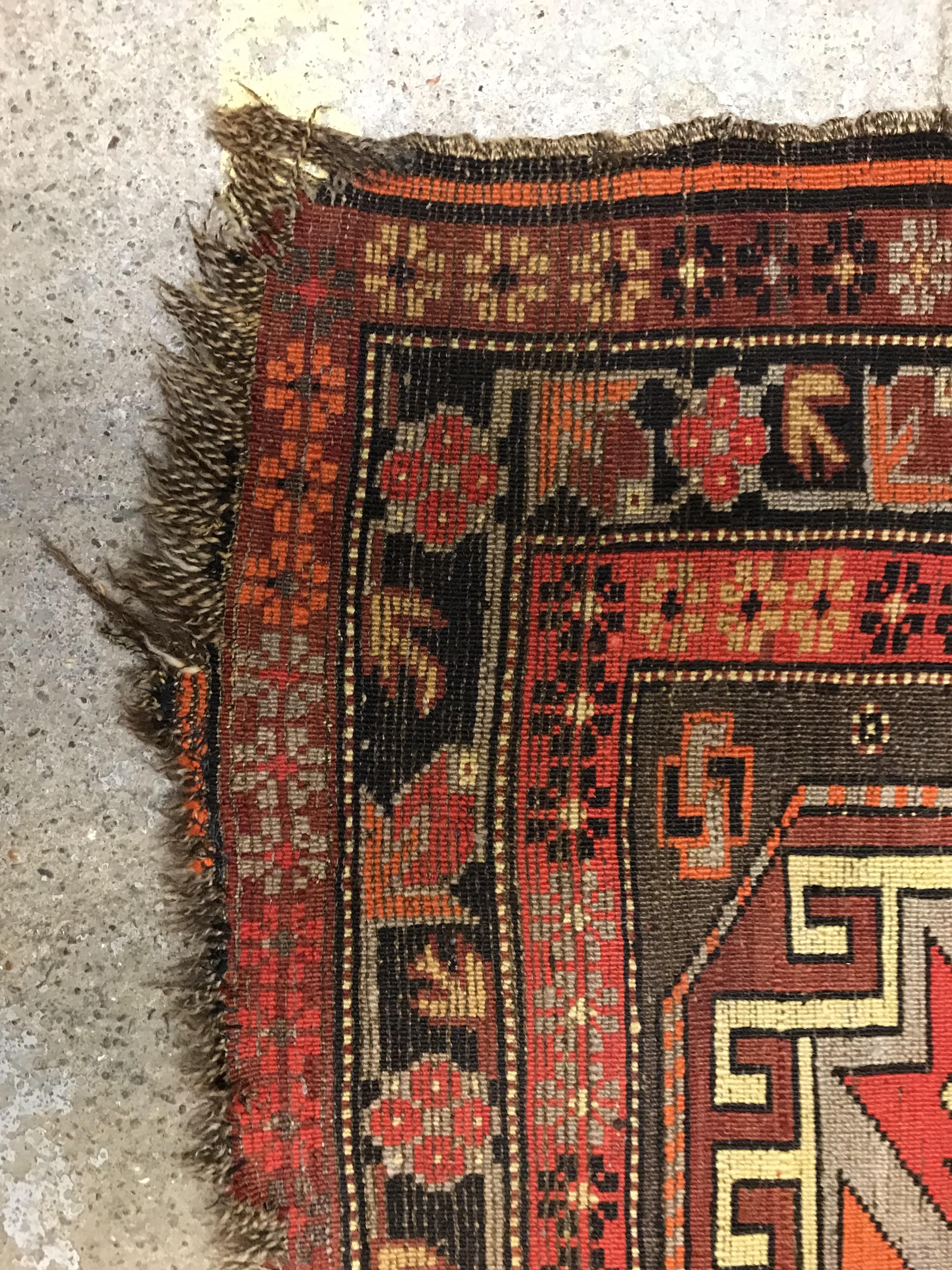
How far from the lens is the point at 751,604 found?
0.92 m

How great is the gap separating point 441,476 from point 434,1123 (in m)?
0.72

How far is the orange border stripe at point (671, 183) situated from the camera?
2.98 ft

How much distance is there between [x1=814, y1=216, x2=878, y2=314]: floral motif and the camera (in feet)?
2.97

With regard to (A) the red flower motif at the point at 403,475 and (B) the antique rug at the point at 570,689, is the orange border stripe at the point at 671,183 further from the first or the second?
(A) the red flower motif at the point at 403,475

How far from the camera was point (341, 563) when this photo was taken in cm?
92

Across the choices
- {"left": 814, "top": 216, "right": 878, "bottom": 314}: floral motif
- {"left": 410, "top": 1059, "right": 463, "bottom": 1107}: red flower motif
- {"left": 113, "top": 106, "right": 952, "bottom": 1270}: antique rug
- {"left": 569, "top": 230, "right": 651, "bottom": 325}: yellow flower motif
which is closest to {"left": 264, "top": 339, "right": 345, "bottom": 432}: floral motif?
{"left": 113, "top": 106, "right": 952, "bottom": 1270}: antique rug

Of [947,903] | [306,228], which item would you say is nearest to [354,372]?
[306,228]

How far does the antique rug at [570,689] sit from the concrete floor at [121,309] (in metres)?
0.05

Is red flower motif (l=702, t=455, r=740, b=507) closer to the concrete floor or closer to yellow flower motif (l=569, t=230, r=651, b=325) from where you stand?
yellow flower motif (l=569, t=230, r=651, b=325)

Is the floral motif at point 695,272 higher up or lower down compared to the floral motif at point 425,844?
higher up

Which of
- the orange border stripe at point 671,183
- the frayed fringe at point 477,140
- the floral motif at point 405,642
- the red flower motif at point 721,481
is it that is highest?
the frayed fringe at point 477,140

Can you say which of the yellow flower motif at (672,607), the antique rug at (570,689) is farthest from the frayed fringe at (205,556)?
the yellow flower motif at (672,607)

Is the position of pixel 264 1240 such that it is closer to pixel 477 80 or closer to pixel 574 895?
pixel 574 895

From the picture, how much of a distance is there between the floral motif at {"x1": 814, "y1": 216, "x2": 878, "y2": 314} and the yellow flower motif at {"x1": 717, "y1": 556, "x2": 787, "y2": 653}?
289 millimetres
